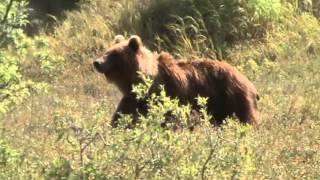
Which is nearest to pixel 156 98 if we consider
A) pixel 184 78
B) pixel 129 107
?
pixel 129 107

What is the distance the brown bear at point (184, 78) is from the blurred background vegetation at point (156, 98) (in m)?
0.32

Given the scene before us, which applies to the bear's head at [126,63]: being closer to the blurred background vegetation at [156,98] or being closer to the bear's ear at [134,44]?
the bear's ear at [134,44]

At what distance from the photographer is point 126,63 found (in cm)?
936

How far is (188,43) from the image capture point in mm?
14266

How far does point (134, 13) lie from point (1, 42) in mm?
9606

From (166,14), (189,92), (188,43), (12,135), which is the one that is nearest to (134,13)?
(166,14)

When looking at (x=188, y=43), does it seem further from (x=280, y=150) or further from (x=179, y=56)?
(x=280, y=150)

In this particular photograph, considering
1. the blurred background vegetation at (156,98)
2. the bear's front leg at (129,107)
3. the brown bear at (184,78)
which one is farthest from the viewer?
the brown bear at (184,78)

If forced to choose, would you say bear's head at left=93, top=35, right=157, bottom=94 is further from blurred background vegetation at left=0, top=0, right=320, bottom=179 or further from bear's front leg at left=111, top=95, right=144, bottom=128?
blurred background vegetation at left=0, top=0, right=320, bottom=179

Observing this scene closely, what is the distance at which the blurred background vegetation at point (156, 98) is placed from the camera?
607 cm

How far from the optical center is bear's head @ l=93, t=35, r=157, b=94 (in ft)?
30.5

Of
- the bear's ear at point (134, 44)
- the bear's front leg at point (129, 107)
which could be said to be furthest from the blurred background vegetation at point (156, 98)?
the bear's ear at point (134, 44)

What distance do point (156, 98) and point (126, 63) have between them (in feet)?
9.40

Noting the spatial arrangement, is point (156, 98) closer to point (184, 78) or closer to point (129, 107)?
point (129, 107)
